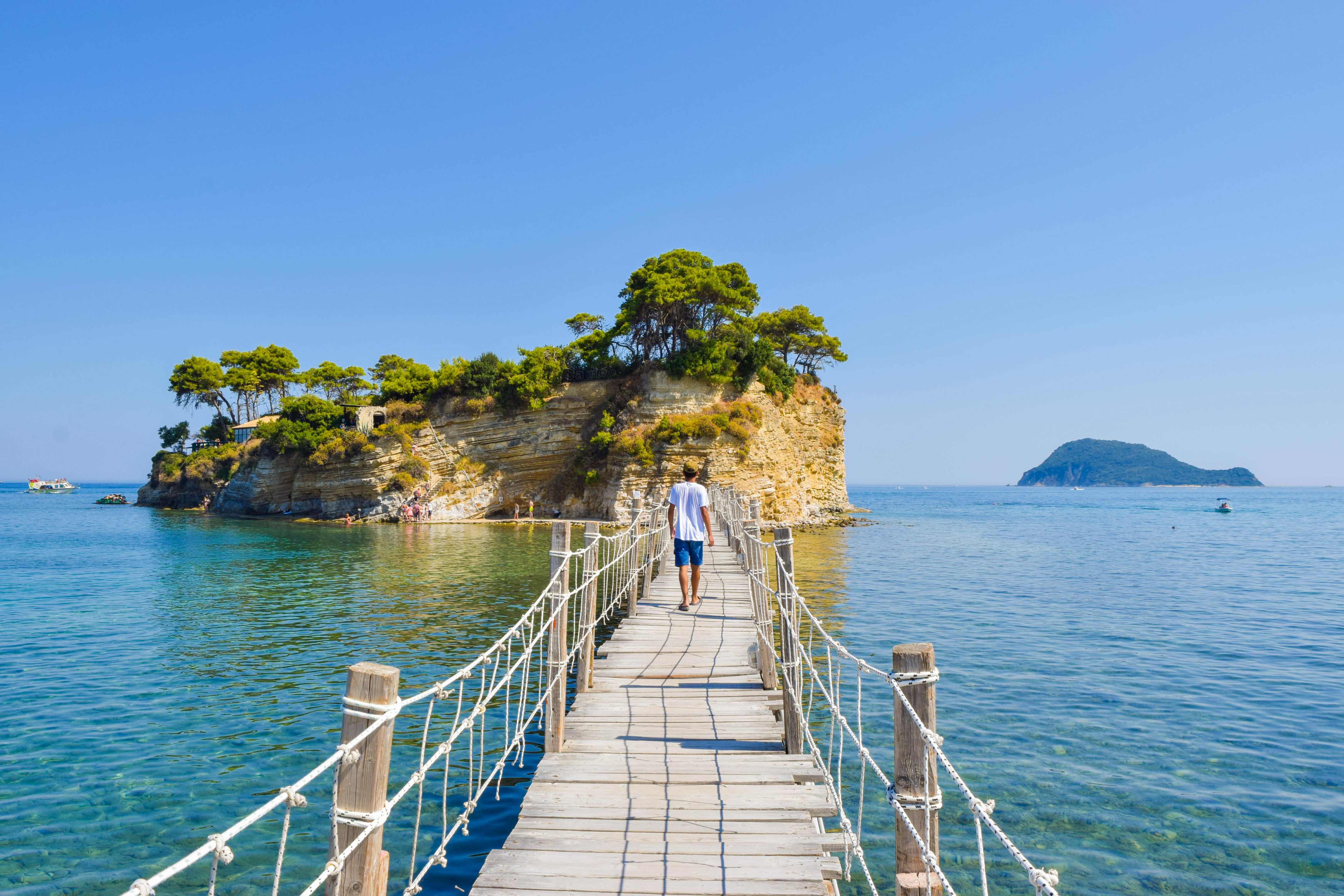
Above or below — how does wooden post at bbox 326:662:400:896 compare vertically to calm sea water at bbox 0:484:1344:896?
above

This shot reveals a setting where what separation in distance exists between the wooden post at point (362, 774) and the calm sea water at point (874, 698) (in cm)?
341

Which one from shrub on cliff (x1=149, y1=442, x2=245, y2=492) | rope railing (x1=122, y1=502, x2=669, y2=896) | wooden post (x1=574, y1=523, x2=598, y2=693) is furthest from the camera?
shrub on cliff (x1=149, y1=442, x2=245, y2=492)

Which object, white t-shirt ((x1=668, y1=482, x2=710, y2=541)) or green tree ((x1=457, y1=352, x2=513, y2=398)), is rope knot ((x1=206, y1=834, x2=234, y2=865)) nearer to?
white t-shirt ((x1=668, y1=482, x2=710, y2=541))

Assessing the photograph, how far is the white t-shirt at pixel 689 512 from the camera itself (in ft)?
34.2

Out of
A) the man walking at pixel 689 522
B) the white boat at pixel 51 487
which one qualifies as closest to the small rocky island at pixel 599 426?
the man walking at pixel 689 522

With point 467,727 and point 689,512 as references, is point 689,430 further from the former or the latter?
point 467,727

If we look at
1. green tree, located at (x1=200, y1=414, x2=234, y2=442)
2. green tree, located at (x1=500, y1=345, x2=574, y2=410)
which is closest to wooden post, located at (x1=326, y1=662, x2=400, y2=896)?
green tree, located at (x1=500, y1=345, x2=574, y2=410)

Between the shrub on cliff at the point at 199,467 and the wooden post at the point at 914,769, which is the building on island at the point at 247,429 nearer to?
the shrub on cliff at the point at 199,467

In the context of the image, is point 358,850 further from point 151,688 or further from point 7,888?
point 151,688

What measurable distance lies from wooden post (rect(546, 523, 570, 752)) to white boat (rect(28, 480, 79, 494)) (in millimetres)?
157407

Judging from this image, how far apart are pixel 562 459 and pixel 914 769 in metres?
43.1

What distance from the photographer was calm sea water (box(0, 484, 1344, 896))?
19.9 ft

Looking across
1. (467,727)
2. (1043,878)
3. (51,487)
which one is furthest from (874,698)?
(51,487)

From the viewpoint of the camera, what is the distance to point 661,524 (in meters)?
17.6
